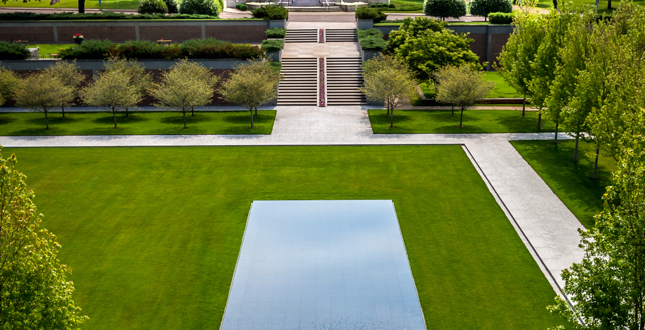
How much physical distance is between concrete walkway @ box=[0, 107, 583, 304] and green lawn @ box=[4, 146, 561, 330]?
0.80m

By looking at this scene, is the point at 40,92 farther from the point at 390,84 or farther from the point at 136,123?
the point at 390,84

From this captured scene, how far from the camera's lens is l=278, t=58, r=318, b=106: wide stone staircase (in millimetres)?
48500

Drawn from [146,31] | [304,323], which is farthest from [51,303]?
[146,31]

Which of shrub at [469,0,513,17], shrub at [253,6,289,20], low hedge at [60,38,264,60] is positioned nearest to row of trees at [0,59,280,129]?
low hedge at [60,38,264,60]

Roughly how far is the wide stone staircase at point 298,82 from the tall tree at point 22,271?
113ft

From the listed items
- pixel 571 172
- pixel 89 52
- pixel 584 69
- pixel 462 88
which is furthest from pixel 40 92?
pixel 584 69

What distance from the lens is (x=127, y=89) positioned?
42438 millimetres

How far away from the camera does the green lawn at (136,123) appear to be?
41.5m

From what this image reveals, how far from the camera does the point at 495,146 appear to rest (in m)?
37.6

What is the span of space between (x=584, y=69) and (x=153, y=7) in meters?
48.0

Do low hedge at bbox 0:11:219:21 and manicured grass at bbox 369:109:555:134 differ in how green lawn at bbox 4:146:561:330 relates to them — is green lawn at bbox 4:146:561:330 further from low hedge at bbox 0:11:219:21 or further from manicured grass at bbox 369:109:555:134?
low hedge at bbox 0:11:219:21

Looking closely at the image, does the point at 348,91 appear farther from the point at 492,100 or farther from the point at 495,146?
the point at 495,146

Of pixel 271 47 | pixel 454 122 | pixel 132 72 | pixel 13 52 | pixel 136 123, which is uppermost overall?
pixel 271 47

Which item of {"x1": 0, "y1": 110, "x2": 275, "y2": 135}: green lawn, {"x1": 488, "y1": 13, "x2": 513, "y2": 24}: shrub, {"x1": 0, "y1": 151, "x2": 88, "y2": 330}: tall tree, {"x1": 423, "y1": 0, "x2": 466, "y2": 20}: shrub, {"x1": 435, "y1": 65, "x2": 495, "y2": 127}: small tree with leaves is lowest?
{"x1": 0, "y1": 110, "x2": 275, "y2": 135}: green lawn
